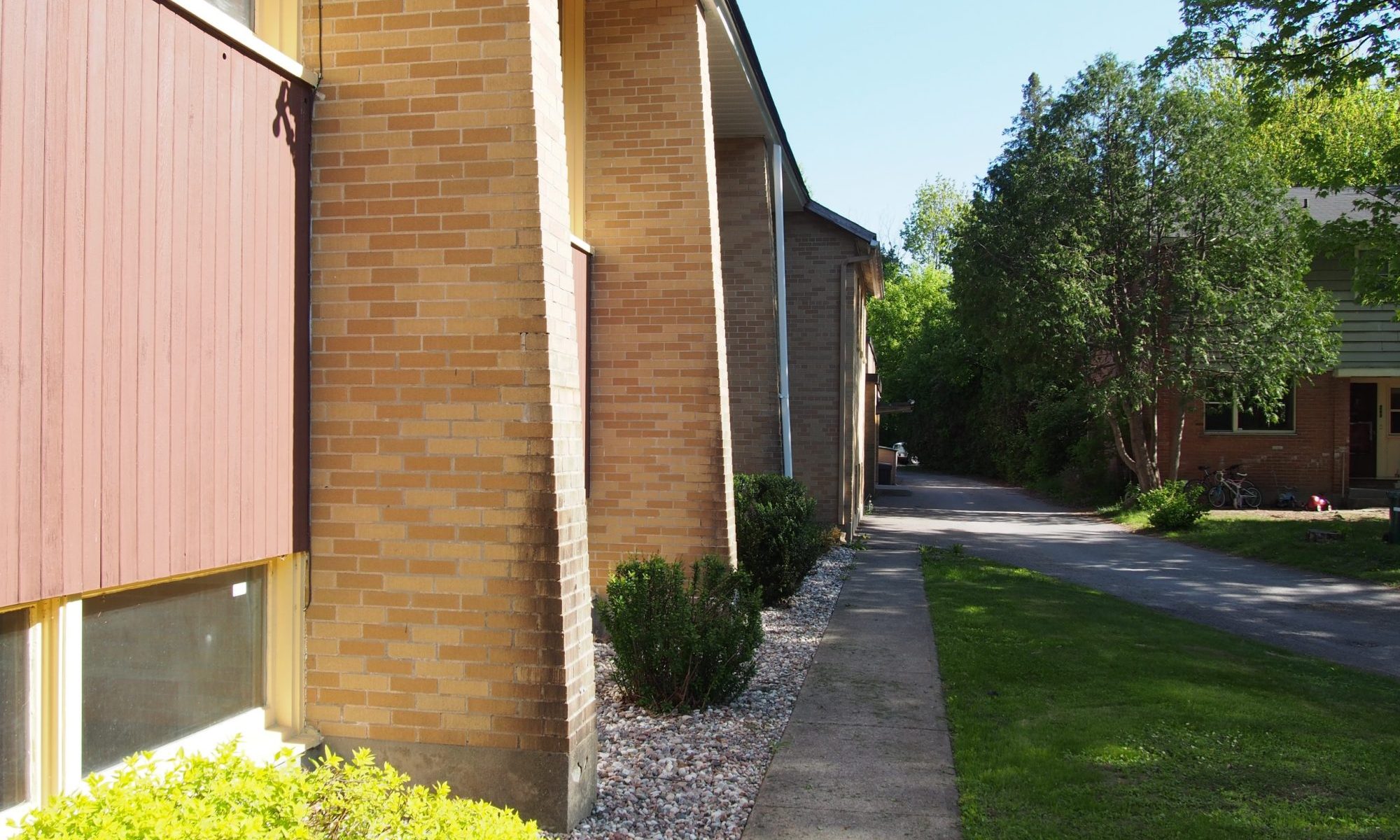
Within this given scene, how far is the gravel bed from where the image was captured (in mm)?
4723

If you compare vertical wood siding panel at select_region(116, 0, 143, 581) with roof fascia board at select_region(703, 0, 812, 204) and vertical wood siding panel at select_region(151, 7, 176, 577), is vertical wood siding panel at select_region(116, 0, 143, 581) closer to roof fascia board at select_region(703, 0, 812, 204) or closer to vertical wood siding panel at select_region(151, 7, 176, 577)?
vertical wood siding panel at select_region(151, 7, 176, 577)

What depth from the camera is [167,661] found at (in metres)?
4.11

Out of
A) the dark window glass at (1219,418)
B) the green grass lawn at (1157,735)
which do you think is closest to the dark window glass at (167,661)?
the green grass lawn at (1157,735)

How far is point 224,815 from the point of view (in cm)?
257

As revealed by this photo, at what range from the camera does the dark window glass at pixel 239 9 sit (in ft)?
14.4

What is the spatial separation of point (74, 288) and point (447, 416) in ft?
5.26

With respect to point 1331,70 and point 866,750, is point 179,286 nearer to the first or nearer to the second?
point 866,750

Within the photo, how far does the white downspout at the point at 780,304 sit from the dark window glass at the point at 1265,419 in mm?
15544

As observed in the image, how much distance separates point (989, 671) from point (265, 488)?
5.36m

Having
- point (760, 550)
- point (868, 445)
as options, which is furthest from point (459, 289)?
point (868, 445)

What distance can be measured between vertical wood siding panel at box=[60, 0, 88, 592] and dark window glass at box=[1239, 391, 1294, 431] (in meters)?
25.2

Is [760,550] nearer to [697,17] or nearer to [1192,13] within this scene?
[697,17]

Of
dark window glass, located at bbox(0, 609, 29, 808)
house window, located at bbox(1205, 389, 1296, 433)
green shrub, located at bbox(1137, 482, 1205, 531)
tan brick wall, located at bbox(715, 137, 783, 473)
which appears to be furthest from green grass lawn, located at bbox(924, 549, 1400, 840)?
house window, located at bbox(1205, 389, 1296, 433)

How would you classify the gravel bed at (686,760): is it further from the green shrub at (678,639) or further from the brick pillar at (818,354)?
the brick pillar at (818,354)
